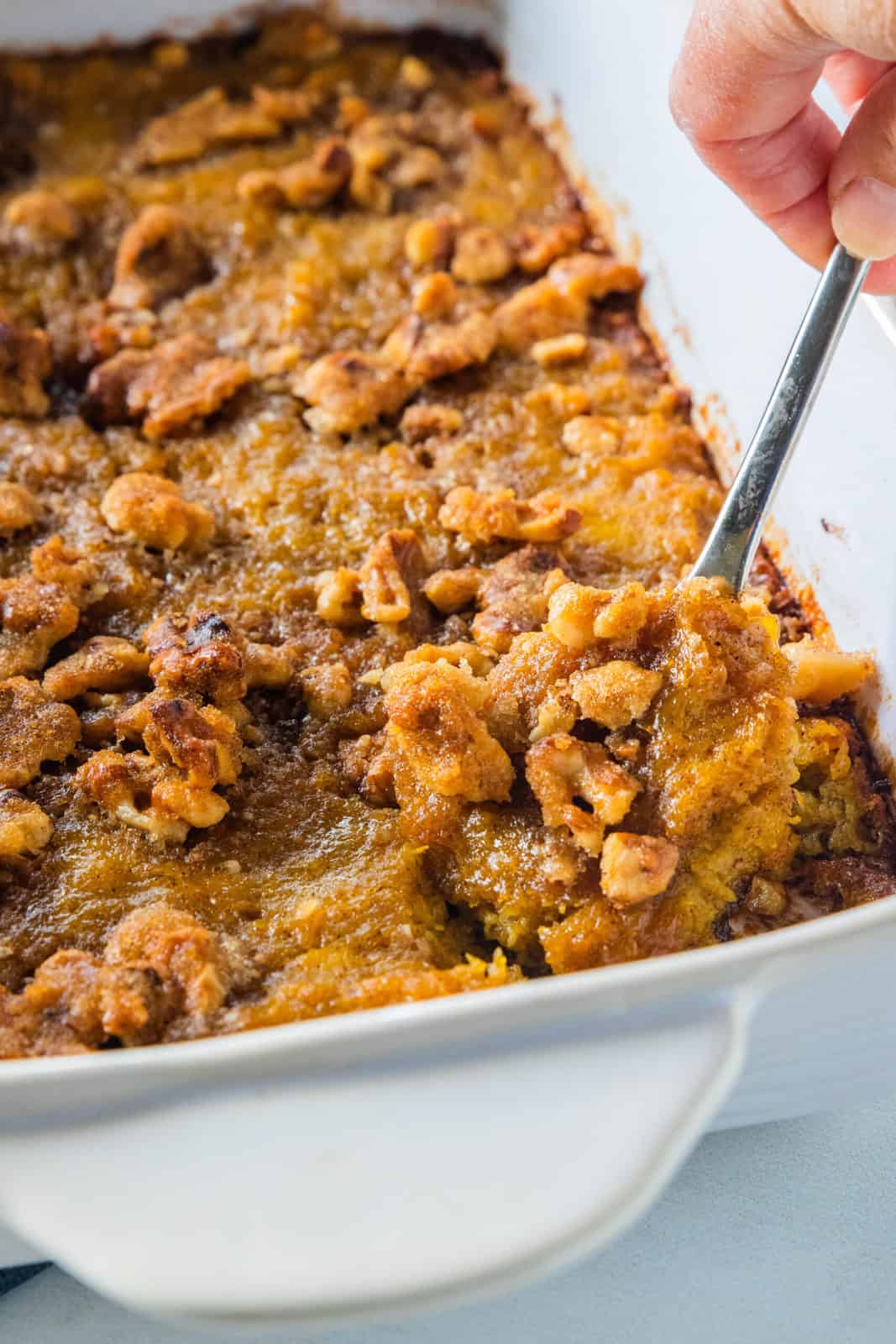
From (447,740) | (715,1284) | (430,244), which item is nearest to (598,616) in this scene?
(447,740)

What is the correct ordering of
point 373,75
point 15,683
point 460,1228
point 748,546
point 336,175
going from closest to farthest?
point 460,1228
point 15,683
point 748,546
point 336,175
point 373,75

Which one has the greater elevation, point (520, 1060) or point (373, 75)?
point (373, 75)

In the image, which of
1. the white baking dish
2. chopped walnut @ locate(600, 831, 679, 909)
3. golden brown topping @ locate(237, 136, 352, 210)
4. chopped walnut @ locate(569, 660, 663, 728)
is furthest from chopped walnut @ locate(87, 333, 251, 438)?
the white baking dish

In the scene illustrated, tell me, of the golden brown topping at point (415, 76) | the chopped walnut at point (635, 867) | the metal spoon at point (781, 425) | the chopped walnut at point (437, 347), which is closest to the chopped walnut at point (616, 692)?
the chopped walnut at point (635, 867)

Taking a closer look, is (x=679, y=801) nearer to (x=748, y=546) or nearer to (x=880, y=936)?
(x=880, y=936)

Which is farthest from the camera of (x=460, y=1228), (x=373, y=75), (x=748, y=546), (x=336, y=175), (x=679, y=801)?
(x=373, y=75)

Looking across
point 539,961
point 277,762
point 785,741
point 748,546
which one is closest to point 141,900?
point 277,762

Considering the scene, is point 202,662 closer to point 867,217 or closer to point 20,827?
point 20,827

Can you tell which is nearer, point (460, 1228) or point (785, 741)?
point (460, 1228)
